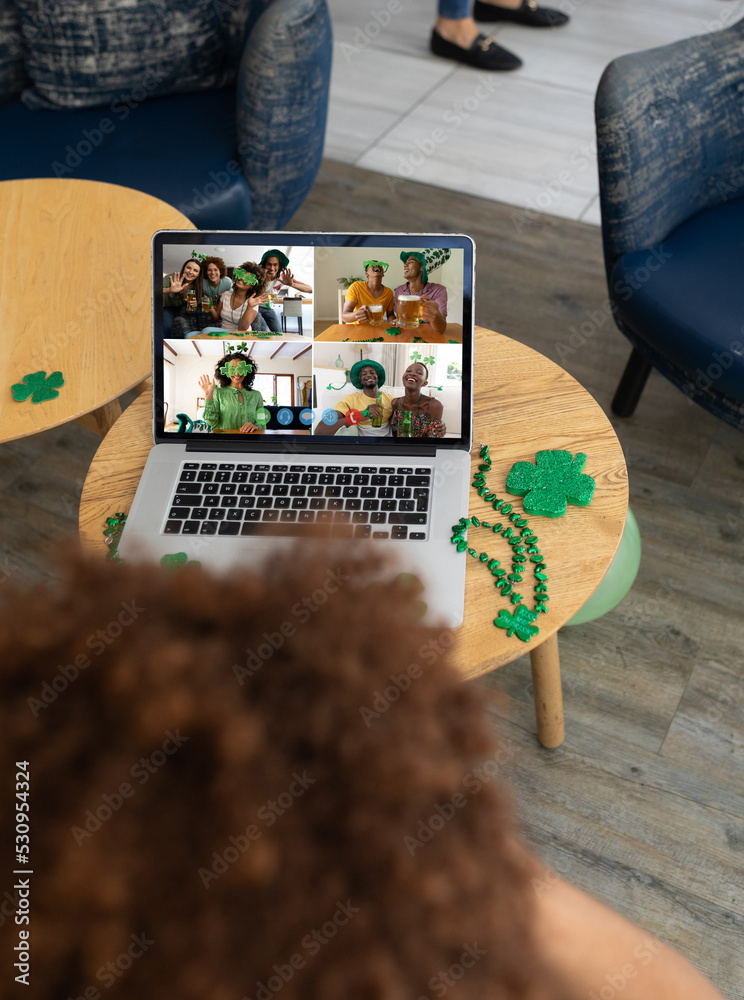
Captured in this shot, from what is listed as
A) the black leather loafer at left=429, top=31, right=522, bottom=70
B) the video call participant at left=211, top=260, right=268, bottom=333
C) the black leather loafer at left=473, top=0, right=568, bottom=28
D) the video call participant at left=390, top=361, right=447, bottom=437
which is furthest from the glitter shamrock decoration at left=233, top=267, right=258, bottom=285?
the black leather loafer at left=473, top=0, right=568, bottom=28

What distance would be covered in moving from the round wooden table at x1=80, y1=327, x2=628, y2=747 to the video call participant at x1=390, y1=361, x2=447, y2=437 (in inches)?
3.2

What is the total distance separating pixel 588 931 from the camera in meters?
0.37

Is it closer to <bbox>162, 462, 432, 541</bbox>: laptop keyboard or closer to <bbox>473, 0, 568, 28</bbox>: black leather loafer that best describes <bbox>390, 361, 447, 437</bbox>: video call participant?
<bbox>162, 462, 432, 541</bbox>: laptop keyboard

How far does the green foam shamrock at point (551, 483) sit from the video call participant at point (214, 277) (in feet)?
1.46

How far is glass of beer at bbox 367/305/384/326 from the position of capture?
1031 millimetres

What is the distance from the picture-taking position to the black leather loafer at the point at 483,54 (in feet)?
10.2

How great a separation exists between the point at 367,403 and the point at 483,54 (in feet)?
8.63

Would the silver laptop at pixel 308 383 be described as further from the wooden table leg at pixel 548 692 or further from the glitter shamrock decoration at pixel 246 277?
the wooden table leg at pixel 548 692

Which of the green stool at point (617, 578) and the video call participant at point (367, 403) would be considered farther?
the green stool at point (617, 578)

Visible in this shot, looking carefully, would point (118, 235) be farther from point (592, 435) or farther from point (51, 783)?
point (51, 783)

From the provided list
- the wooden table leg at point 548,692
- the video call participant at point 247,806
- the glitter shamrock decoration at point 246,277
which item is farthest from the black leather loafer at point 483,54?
the video call participant at point 247,806

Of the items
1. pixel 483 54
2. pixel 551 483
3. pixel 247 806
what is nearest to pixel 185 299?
A: pixel 551 483

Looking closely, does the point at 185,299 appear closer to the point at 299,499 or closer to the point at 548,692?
the point at 299,499

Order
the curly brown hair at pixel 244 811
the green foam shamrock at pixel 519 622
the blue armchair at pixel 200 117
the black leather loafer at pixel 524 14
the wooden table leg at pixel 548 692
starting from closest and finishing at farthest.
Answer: the curly brown hair at pixel 244 811, the green foam shamrock at pixel 519 622, the wooden table leg at pixel 548 692, the blue armchair at pixel 200 117, the black leather loafer at pixel 524 14
